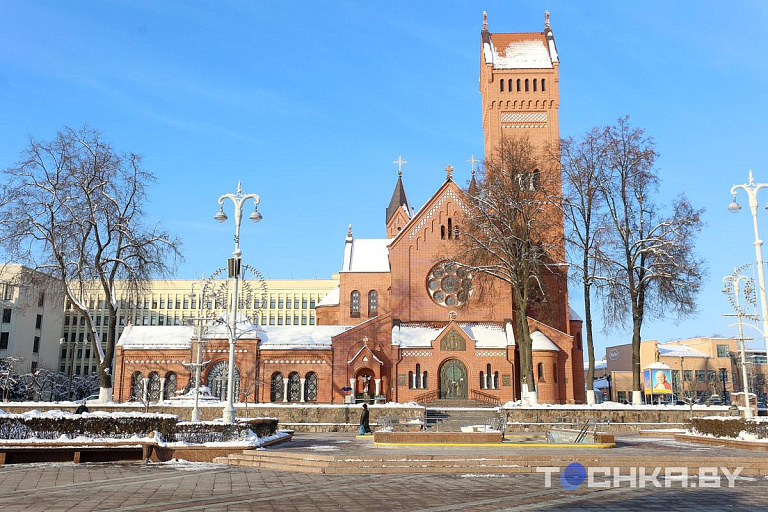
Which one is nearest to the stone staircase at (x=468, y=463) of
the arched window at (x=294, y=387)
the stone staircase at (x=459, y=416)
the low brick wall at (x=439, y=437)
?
the low brick wall at (x=439, y=437)

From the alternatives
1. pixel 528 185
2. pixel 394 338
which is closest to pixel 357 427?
pixel 394 338

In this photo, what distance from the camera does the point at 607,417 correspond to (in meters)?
33.0

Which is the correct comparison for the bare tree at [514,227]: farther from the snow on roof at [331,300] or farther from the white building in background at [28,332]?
the white building in background at [28,332]

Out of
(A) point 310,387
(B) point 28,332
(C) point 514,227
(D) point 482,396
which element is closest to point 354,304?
(A) point 310,387

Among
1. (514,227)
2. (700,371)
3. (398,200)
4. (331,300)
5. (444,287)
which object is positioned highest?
(398,200)

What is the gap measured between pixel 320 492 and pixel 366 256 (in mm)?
46890

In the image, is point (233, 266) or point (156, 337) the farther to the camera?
point (156, 337)

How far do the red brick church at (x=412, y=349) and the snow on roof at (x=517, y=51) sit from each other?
14.1 m

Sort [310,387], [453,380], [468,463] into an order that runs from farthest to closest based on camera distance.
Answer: [310,387], [453,380], [468,463]

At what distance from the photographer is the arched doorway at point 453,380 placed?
45250 millimetres

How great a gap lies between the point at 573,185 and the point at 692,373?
57.9 m

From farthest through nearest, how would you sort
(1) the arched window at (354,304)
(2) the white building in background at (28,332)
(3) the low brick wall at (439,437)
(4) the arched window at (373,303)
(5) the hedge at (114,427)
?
(2) the white building in background at (28,332), (1) the arched window at (354,304), (4) the arched window at (373,303), (3) the low brick wall at (439,437), (5) the hedge at (114,427)

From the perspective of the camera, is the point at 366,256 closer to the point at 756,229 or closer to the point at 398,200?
the point at 398,200

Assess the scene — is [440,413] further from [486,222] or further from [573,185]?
[573,185]
